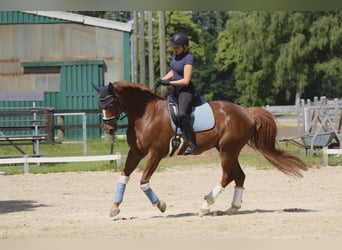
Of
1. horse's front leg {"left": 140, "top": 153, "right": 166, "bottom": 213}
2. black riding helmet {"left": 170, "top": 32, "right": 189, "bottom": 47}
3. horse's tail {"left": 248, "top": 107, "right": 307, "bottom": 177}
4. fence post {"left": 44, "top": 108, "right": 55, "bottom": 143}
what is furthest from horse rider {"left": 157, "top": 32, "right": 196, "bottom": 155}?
fence post {"left": 44, "top": 108, "right": 55, "bottom": 143}

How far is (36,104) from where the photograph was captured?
24891 mm

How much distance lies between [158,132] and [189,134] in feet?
1.14

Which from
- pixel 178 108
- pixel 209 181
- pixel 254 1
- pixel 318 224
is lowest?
pixel 209 181

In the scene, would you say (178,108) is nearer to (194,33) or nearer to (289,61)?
(289,61)

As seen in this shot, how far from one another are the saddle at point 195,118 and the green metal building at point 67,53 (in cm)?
1654

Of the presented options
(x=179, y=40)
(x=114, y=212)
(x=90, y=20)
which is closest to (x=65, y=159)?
(x=114, y=212)

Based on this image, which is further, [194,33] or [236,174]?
[194,33]

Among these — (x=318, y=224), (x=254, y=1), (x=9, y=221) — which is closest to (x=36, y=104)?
(x=9, y=221)

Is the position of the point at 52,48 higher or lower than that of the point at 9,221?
higher

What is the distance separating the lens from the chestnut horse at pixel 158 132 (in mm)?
7434

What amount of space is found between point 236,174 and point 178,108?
1093mm

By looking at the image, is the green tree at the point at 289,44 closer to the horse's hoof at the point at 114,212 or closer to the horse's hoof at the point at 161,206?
the horse's hoof at the point at 161,206

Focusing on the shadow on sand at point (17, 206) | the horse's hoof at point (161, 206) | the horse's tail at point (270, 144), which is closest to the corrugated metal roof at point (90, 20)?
the shadow on sand at point (17, 206)

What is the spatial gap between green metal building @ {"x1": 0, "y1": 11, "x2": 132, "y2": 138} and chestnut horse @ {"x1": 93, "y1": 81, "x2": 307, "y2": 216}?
53.8 ft
